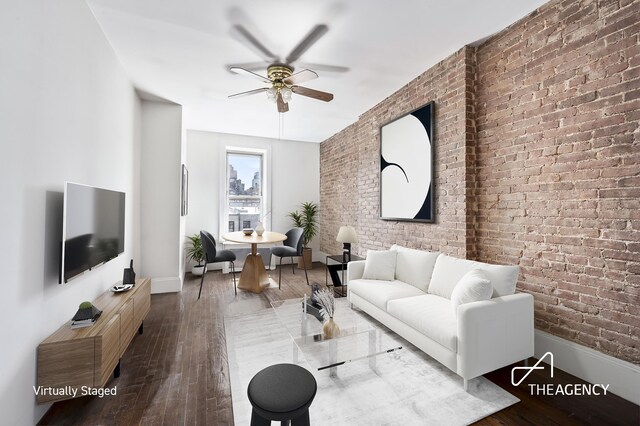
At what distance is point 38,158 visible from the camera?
1674mm

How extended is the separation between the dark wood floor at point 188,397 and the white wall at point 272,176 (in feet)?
10.1

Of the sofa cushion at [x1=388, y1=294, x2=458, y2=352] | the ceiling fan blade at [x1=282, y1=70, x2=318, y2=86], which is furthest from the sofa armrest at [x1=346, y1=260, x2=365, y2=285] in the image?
the ceiling fan blade at [x1=282, y1=70, x2=318, y2=86]

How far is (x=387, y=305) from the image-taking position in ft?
9.03

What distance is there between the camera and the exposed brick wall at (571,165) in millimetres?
1874

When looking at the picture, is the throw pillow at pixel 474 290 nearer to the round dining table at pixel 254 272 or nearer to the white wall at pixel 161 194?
the round dining table at pixel 254 272

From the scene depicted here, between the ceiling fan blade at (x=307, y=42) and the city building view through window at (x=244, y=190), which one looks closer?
the ceiling fan blade at (x=307, y=42)

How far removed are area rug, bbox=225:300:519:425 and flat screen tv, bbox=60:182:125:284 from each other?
1408 millimetres

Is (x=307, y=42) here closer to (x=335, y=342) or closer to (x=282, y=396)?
(x=335, y=342)

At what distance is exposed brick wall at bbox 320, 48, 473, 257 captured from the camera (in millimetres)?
2971

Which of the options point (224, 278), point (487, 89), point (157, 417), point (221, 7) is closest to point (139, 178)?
point (224, 278)

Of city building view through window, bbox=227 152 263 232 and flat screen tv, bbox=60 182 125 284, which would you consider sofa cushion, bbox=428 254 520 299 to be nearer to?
flat screen tv, bbox=60 182 125 284

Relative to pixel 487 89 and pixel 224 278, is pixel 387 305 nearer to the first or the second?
pixel 487 89

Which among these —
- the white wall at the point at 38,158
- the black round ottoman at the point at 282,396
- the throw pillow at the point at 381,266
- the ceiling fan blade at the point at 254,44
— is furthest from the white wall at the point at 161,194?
the black round ottoman at the point at 282,396

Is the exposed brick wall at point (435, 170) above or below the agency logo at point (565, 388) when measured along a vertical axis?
above
